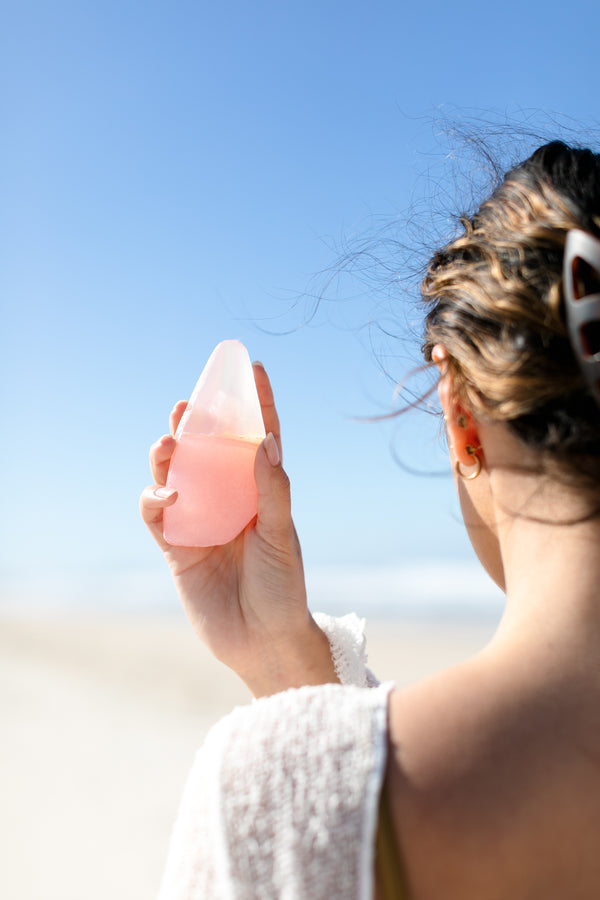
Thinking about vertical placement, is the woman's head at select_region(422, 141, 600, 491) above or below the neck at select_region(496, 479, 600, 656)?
above

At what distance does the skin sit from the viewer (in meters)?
0.85

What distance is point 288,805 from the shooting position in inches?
34.5

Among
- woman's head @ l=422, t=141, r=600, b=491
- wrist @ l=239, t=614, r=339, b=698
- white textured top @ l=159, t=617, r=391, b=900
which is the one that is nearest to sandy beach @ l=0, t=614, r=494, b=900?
wrist @ l=239, t=614, r=339, b=698

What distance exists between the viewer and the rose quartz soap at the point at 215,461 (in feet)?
5.85

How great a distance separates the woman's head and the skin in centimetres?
4

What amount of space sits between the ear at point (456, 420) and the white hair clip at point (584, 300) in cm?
21

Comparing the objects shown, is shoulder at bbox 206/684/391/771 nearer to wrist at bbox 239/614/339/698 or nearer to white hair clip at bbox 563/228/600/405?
white hair clip at bbox 563/228/600/405

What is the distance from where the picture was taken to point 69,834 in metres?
4.97

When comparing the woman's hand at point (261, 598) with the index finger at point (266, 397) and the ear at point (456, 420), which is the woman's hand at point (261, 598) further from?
the ear at point (456, 420)

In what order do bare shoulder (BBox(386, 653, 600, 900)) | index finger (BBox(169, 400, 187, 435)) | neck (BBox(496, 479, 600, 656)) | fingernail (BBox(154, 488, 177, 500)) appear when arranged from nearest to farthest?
bare shoulder (BBox(386, 653, 600, 900)), neck (BBox(496, 479, 600, 656)), fingernail (BBox(154, 488, 177, 500)), index finger (BBox(169, 400, 187, 435))

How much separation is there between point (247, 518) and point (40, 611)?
15.3 metres

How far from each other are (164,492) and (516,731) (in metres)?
1.06

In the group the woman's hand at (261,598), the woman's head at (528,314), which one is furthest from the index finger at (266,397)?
the woman's head at (528,314)

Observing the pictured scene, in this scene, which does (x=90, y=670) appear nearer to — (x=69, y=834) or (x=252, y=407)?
(x=69, y=834)
